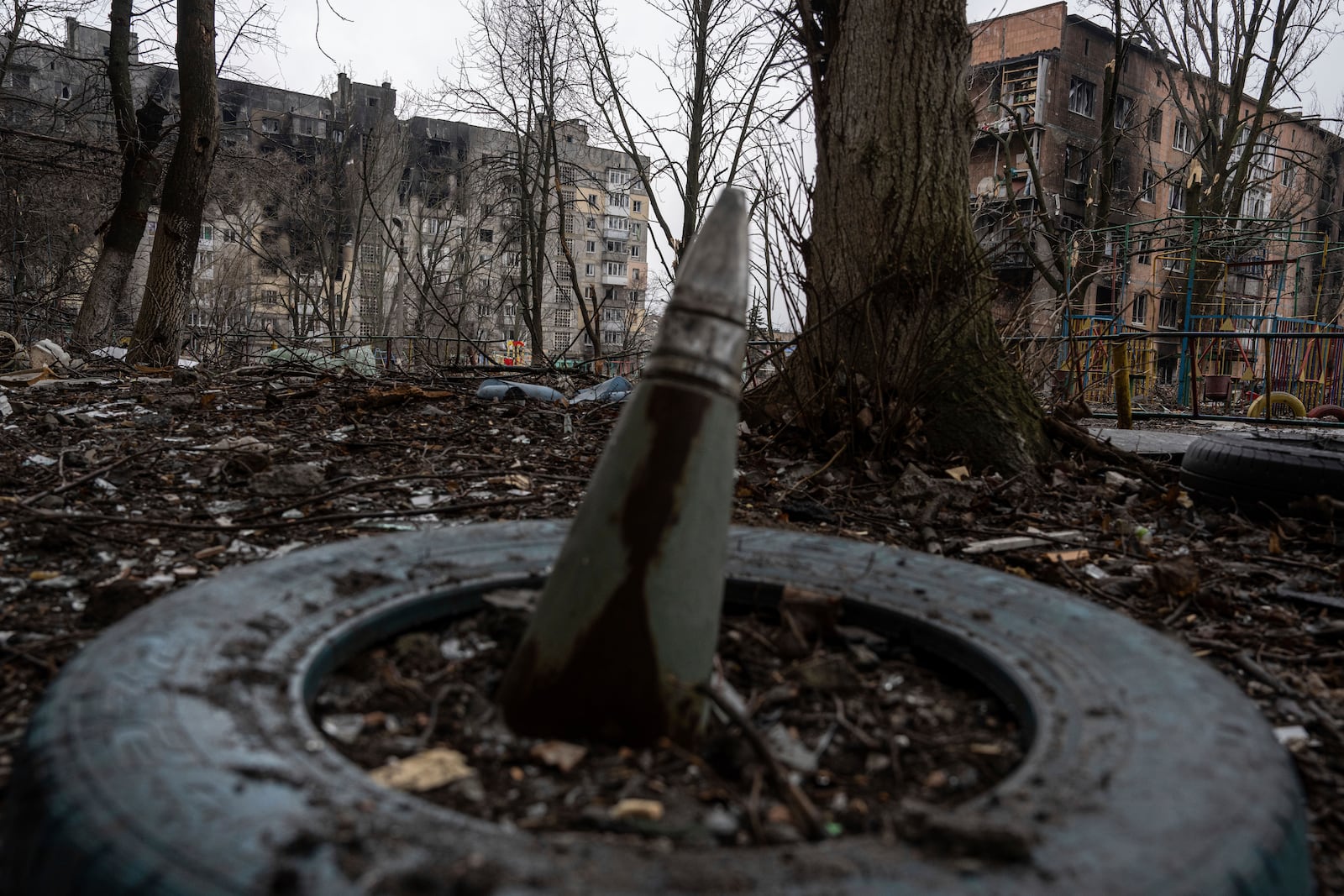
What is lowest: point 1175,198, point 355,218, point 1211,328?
point 1211,328

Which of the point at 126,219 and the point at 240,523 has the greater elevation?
the point at 126,219

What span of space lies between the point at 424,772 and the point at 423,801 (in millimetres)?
213

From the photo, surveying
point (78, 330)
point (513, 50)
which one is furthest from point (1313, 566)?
point (513, 50)

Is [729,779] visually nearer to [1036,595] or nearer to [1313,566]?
[1036,595]

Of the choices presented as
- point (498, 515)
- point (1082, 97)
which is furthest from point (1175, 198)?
point (498, 515)

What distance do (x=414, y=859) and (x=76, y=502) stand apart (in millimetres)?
3498

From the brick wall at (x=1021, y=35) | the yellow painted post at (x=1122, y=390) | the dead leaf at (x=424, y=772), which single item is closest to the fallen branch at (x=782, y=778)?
the dead leaf at (x=424, y=772)

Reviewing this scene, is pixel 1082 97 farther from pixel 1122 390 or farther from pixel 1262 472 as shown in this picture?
pixel 1262 472

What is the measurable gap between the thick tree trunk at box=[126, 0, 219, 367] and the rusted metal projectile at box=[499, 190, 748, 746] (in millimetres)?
10257

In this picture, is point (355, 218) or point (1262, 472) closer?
point (1262, 472)

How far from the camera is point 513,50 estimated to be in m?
19.3

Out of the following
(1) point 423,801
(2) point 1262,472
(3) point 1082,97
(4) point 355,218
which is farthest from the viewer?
(3) point 1082,97

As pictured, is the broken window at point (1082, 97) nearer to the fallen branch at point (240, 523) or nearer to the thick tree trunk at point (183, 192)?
the thick tree trunk at point (183, 192)

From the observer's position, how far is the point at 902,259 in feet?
16.1
